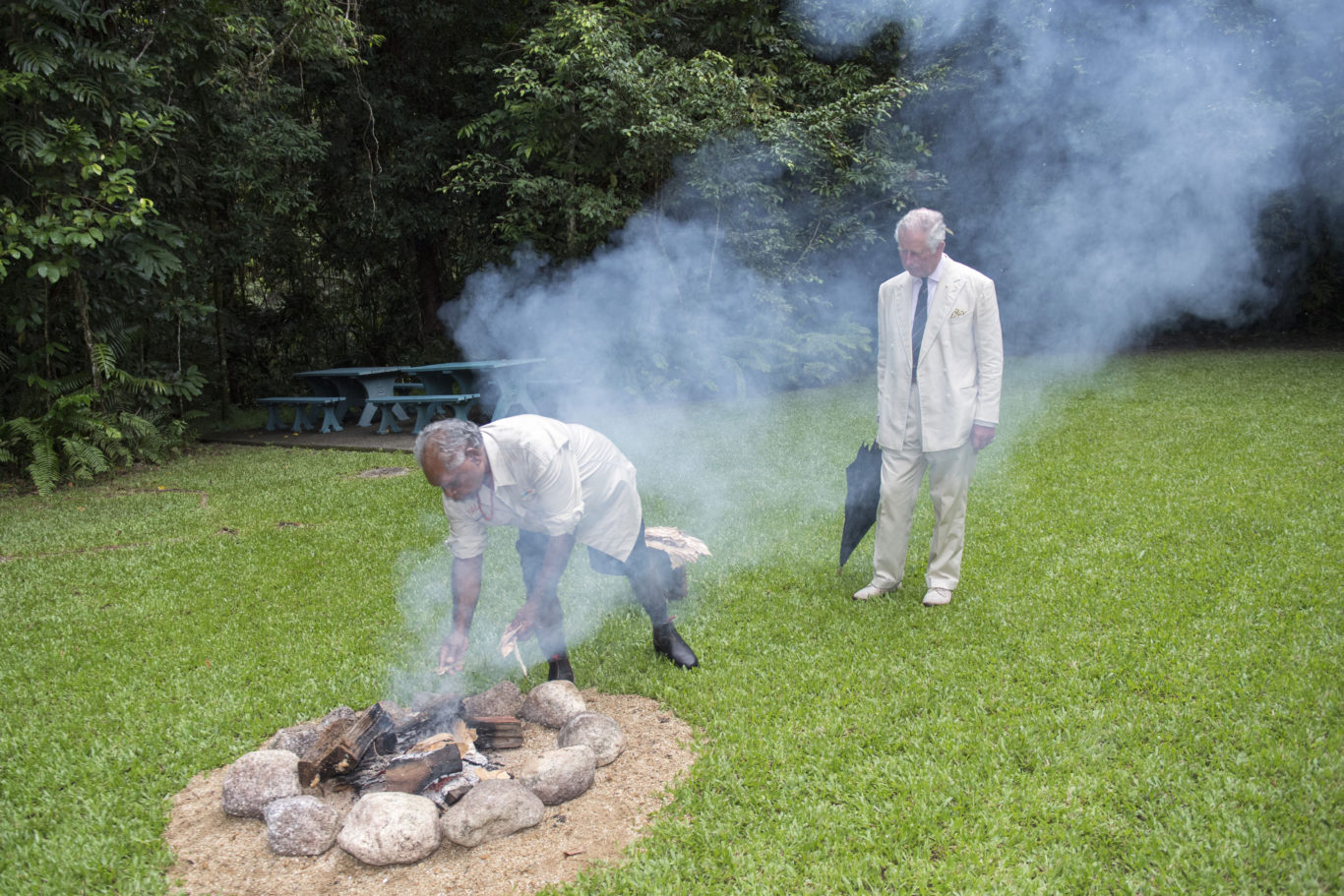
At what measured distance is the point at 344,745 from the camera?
2.61m

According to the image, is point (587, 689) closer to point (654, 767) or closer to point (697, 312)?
point (654, 767)

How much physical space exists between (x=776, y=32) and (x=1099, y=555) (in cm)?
981

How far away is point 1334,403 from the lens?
8.29m

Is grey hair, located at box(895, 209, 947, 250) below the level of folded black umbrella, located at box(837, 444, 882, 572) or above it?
above

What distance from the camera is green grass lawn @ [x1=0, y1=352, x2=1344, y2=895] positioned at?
2291mm

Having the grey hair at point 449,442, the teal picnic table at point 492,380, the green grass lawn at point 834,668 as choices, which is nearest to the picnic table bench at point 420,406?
the teal picnic table at point 492,380

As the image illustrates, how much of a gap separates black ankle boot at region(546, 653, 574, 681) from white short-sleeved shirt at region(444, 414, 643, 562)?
1.68ft

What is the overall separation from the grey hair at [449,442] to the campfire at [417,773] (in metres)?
0.94

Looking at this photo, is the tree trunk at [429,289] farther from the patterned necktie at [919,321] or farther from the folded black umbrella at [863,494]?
the patterned necktie at [919,321]

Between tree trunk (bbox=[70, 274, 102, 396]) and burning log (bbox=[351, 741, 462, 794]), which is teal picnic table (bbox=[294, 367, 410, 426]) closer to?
tree trunk (bbox=[70, 274, 102, 396])

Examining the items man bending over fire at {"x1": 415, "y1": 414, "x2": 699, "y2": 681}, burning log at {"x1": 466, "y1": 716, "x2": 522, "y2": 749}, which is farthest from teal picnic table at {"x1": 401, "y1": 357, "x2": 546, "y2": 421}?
burning log at {"x1": 466, "y1": 716, "x2": 522, "y2": 749}

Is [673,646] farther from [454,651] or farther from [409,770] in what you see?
[409,770]

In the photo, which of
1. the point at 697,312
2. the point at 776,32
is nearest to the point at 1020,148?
the point at 776,32

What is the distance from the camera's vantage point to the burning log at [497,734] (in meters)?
2.86
